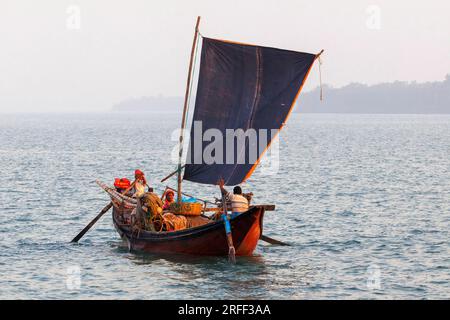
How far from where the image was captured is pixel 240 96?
31016 mm

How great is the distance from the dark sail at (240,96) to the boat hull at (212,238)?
2729 millimetres

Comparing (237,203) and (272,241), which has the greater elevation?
(237,203)

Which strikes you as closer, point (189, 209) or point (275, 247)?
point (189, 209)

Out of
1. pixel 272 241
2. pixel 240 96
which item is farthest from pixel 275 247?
pixel 240 96

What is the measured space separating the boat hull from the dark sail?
273 cm

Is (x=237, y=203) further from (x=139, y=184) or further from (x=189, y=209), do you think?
(x=139, y=184)

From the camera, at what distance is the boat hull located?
28.3 metres

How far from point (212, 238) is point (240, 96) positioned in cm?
574

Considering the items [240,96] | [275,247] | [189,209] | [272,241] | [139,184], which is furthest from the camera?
[275,247]

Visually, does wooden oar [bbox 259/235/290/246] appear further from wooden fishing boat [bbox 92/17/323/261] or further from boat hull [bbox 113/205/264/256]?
boat hull [bbox 113/205/264/256]

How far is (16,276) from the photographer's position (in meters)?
27.7

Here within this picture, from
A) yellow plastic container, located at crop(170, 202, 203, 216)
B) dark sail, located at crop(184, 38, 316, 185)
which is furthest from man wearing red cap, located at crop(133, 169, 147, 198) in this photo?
dark sail, located at crop(184, 38, 316, 185)
